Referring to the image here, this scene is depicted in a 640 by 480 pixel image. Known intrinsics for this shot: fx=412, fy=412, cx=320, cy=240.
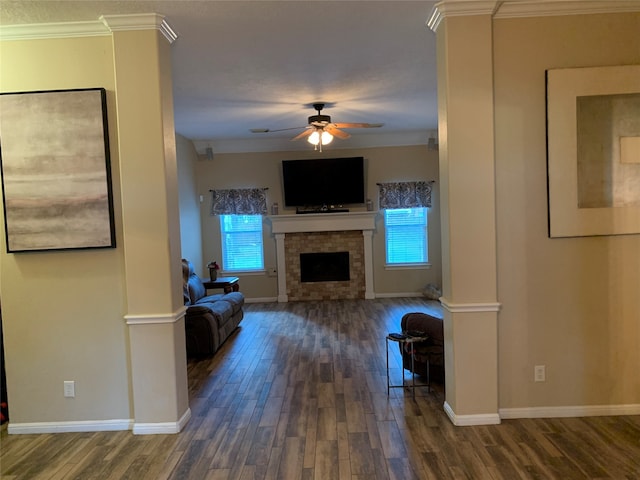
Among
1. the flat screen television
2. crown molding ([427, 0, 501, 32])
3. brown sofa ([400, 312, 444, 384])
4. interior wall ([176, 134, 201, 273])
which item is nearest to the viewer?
crown molding ([427, 0, 501, 32])

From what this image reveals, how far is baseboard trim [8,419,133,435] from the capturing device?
295 cm

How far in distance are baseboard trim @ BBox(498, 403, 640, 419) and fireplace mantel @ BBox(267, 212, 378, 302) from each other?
4.83 m

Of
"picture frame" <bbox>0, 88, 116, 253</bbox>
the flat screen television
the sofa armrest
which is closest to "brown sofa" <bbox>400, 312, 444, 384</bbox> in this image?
the sofa armrest

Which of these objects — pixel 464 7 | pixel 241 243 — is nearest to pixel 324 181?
pixel 241 243

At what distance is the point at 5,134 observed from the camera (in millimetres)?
2834

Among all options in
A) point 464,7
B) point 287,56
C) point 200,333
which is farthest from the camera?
point 200,333

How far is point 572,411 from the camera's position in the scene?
2.90 metres

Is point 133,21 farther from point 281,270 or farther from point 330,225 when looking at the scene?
point 281,270

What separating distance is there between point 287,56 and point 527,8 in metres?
1.83

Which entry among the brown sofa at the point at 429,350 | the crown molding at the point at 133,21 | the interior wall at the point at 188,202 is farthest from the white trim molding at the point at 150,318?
the interior wall at the point at 188,202

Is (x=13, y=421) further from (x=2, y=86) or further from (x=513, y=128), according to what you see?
(x=513, y=128)

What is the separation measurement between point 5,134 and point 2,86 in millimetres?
348

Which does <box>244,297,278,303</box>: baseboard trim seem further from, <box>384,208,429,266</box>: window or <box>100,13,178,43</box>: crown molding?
<box>100,13,178,43</box>: crown molding

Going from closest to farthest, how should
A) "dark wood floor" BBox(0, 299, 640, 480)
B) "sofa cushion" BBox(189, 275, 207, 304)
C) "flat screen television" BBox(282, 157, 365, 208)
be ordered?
"dark wood floor" BBox(0, 299, 640, 480)
"sofa cushion" BBox(189, 275, 207, 304)
"flat screen television" BBox(282, 157, 365, 208)
